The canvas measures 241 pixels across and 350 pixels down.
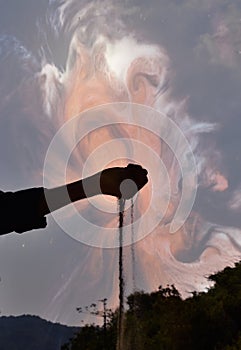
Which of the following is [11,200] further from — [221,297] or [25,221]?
[221,297]

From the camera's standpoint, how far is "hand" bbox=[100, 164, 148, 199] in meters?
2.62

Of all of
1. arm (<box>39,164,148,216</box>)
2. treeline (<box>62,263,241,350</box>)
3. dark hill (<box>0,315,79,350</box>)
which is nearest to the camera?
arm (<box>39,164,148,216</box>)

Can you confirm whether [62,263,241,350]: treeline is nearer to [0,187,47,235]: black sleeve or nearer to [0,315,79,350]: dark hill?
[0,187,47,235]: black sleeve

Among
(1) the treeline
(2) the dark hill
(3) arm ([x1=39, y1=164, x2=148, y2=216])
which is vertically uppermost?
(2) the dark hill

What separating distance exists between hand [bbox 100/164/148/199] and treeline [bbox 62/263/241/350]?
39.2m

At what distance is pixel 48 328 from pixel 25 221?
630 ft

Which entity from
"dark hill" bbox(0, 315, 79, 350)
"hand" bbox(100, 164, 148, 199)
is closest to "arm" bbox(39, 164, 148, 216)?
"hand" bbox(100, 164, 148, 199)

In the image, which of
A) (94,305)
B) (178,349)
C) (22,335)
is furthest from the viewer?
(22,335)

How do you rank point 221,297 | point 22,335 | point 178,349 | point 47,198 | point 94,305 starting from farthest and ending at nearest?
1. point 22,335
2. point 94,305
3. point 221,297
4. point 178,349
5. point 47,198

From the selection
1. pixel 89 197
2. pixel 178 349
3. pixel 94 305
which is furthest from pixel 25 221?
pixel 94 305

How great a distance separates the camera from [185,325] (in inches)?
1758

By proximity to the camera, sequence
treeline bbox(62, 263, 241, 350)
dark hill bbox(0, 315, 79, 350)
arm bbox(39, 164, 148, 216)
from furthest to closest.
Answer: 1. dark hill bbox(0, 315, 79, 350)
2. treeline bbox(62, 263, 241, 350)
3. arm bbox(39, 164, 148, 216)

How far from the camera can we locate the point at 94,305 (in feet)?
199

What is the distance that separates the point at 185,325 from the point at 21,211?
44.6 meters
